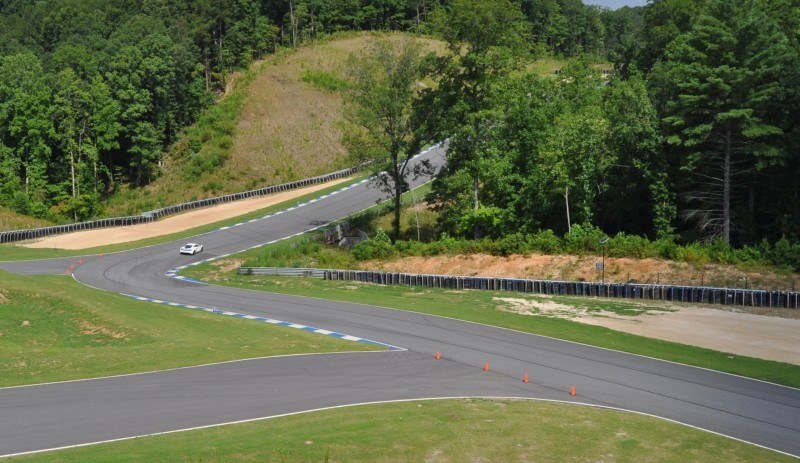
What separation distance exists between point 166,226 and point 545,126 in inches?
1576

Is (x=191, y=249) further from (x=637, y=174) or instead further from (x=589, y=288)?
(x=637, y=174)

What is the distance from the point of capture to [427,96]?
67.1 metres

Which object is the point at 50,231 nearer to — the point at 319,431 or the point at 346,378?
the point at 346,378

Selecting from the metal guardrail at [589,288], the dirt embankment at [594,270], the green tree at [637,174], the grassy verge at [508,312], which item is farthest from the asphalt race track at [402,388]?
the green tree at [637,174]

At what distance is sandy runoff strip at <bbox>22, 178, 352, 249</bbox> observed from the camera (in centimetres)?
7181

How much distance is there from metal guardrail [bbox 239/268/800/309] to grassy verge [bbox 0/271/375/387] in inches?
576

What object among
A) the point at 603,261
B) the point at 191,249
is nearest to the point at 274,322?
the point at 603,261

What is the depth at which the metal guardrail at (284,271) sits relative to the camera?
58312mm

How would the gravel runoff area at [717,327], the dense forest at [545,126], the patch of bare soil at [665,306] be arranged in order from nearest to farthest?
the gravel runoff area at [717,327]
the patch of bare soil at [665,306]
the dense forest at [545,126]

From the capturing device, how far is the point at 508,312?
44781 mm

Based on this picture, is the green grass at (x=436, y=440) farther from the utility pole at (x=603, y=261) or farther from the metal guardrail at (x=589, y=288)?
the utility pole at (x=603, y=261)

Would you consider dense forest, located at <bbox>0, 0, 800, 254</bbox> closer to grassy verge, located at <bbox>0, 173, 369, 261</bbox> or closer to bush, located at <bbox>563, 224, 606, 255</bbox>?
bush, located at <bbox>563, 224, 606, 255</bbox>

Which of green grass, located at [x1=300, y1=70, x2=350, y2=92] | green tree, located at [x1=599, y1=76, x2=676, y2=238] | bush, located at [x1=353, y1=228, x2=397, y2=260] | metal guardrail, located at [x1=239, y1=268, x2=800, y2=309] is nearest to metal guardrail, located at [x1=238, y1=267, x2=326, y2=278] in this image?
metal guardrail, located at [x1=239, y1=268, x2=800, y2=309]

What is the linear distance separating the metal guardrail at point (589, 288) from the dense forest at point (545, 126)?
425 inches
